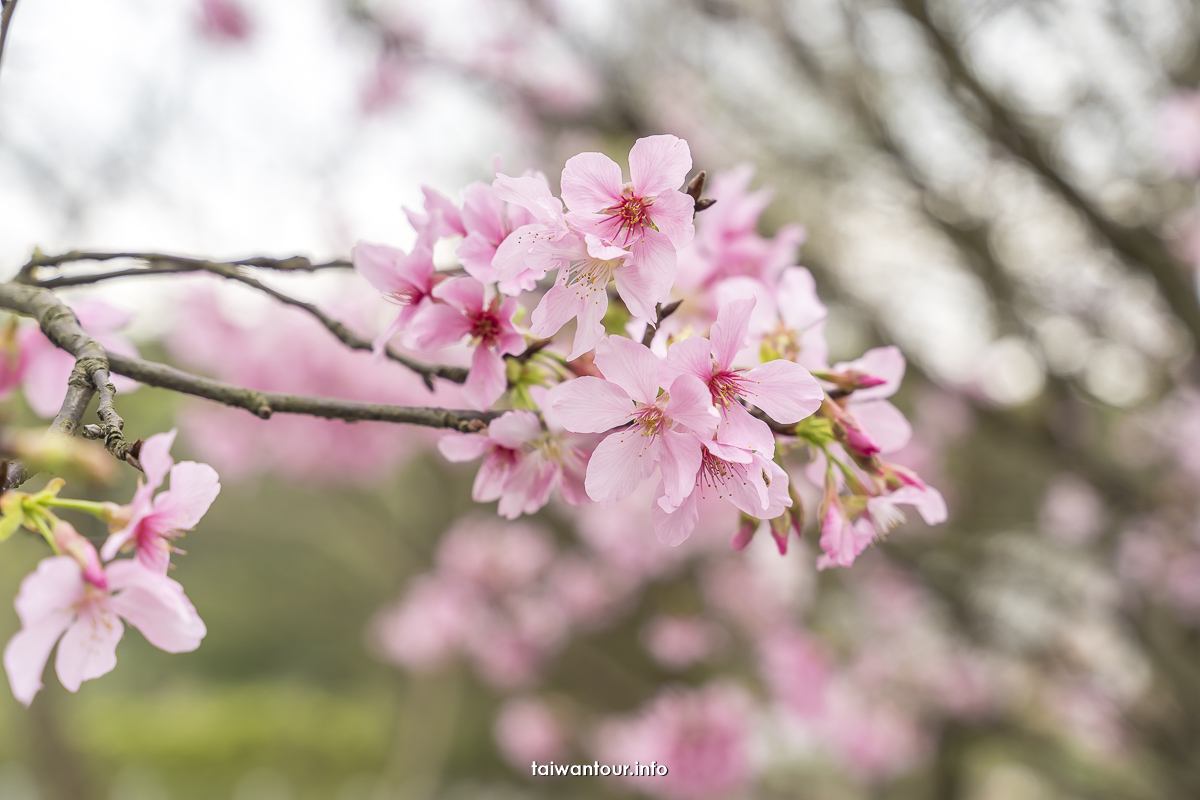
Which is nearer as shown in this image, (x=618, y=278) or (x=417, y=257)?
(x=618, y=278)

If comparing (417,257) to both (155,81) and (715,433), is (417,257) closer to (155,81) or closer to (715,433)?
(715,433)

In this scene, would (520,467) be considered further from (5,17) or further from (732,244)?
(5,17)

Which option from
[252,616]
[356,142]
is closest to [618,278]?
[356,142]

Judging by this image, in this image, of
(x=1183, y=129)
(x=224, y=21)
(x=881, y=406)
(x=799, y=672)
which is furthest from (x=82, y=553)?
(x=224, y=21)

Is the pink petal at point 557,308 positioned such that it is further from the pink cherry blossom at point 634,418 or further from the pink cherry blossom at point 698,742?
the pink cherry blossom at point 698,742

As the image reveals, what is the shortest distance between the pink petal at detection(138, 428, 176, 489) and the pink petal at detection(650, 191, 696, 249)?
0.48 metres

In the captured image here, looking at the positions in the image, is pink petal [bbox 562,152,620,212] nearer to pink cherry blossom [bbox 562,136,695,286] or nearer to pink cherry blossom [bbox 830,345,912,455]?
pink cherry blossom [bbox 562,136,695,286]

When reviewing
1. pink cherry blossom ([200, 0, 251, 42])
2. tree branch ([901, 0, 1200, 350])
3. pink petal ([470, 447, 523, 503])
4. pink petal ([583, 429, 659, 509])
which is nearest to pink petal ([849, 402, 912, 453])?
pink petal ([583, 429, 659, 509])

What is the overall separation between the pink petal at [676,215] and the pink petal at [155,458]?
0.48 m

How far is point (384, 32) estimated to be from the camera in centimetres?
320

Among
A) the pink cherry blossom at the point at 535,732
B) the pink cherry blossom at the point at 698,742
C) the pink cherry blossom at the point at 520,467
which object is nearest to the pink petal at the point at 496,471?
the pink cherry blossom at the point at 520,467

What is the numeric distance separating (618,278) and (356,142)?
167 inches

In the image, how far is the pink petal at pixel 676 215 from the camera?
0.65 metres

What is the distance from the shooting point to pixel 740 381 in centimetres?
68
